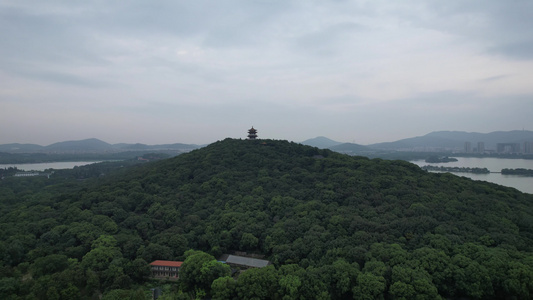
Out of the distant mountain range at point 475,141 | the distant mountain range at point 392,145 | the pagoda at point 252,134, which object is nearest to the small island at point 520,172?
the pagoda at point 252,134

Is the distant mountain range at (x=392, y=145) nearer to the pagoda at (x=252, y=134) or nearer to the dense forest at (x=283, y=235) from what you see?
the pagoda at (x=252, y=134)

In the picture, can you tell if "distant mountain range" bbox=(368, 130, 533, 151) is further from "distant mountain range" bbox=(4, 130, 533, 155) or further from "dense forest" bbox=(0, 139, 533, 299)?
"dense forest" bbox=(0, 139, 533, 299)

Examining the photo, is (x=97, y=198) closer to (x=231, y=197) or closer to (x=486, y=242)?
(x=231, y=197)

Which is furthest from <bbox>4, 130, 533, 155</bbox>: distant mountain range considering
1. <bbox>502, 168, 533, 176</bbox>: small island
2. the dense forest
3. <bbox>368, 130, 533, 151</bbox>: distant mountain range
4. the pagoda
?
the dense forest

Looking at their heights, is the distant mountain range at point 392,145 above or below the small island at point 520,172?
above

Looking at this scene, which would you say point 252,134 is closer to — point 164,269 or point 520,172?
point 164,269

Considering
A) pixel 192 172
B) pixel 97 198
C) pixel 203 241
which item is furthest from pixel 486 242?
pixel 97 198
